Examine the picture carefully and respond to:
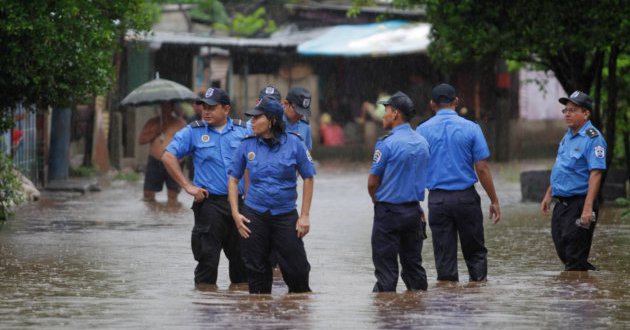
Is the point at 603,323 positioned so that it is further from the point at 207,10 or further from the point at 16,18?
the point at 207,10

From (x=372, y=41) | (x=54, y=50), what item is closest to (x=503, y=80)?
(x=372, y=41)

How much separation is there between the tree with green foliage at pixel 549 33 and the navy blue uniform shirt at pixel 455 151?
8.12 m

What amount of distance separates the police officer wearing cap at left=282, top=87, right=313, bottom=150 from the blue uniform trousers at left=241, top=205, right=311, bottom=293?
6.86ft

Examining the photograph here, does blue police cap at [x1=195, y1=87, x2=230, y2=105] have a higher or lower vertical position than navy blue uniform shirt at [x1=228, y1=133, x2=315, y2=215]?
higher

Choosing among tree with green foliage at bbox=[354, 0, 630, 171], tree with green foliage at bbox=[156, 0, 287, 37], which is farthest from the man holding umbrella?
tree with green foliage at bbox=[156, 0, 287, 37]

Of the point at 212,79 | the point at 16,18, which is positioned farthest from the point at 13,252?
the point at 212,79

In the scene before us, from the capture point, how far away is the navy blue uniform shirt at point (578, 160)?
1157 centimetres

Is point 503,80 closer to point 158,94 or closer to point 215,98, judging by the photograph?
point 158,94

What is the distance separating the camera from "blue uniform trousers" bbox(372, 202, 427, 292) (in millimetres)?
10477

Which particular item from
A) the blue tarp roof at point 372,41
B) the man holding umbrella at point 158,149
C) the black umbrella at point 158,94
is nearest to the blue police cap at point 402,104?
the man holding umbrella at point 158,149

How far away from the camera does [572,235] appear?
11.7m

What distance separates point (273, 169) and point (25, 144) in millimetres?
14676

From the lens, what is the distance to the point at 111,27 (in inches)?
709

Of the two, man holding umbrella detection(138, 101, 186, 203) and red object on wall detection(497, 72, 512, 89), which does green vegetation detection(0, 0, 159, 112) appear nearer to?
man holding umbrella detection(138, 101, 186, 203)
